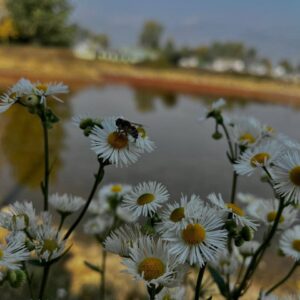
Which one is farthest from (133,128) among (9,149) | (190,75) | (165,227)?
(190,75)

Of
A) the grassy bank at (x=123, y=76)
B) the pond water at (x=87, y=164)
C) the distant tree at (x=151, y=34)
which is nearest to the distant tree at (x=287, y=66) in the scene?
the distant tree at (x=151, y=34)

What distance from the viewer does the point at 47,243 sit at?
0.68 m

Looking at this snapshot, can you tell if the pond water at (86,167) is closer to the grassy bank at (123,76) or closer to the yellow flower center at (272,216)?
the yellow flower center at (272,216)

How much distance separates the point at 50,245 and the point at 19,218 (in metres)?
0.07

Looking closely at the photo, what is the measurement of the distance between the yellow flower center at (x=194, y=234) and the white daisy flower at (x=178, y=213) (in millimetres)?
14

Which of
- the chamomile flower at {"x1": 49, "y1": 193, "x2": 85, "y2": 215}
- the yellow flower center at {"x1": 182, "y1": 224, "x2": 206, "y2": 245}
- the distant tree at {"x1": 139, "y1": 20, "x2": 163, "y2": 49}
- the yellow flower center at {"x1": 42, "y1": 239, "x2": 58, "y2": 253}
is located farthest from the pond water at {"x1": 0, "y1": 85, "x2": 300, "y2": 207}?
the distant tree at {"x1": 139, "y1": 20, "x2": 163, "y2": 49}

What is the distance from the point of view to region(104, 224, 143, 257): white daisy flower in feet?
1.92

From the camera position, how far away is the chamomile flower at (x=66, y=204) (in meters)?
0.92

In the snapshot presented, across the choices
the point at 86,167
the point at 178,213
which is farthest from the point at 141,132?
the point at 86,167

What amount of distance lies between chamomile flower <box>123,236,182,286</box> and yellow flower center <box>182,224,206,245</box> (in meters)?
0.03

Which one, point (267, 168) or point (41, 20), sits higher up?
point (267, 168)

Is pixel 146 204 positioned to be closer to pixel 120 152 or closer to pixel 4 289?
pixel 120 152

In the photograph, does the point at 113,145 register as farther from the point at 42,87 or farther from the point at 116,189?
the point at 116,189

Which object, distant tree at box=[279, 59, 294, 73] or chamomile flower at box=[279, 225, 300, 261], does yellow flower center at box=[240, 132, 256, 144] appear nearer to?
chamomile flower at box=[279, 225, 300, 261]
